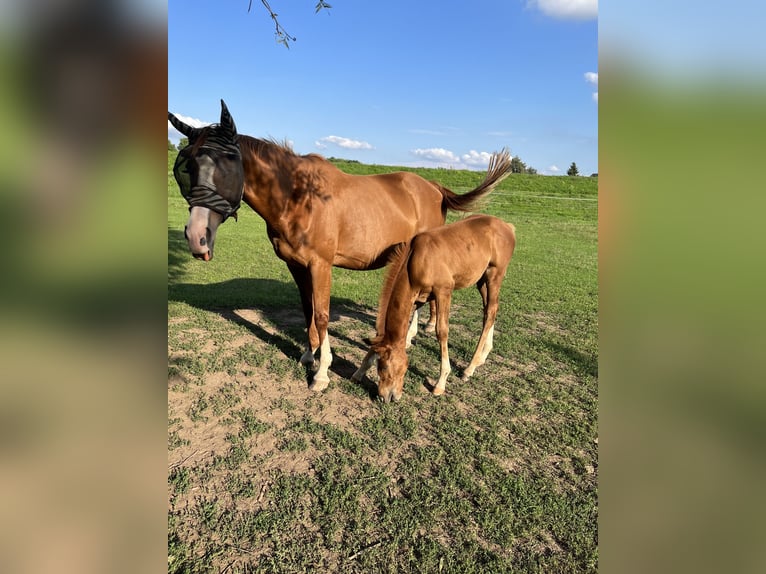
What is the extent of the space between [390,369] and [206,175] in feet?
7.58

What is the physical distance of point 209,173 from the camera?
10.5ft

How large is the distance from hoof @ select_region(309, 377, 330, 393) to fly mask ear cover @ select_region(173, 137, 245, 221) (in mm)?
2048

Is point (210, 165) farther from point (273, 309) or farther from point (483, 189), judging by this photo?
point (273, 309)

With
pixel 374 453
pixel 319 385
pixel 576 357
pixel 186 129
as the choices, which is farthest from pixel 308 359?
pixel 576 357

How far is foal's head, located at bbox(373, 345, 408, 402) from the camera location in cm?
411
